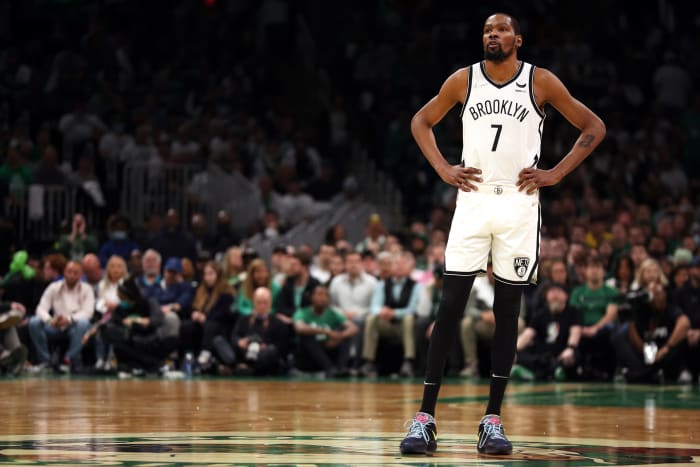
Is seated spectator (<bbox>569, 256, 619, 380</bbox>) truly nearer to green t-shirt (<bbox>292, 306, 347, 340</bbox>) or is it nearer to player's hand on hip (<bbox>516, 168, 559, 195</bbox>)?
green t-shirt (<bbox>292, 306, 347, 340</bbox>)

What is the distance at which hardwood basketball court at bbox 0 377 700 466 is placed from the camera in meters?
6.42

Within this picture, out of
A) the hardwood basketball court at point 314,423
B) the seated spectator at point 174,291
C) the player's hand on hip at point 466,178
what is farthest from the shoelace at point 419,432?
the seated spectator at point 174,291

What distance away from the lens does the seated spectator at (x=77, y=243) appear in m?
17.1

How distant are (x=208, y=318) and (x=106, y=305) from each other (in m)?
1.14

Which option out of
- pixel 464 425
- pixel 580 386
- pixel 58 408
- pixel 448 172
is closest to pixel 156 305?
pixel 580 386

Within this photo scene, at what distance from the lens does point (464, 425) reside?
8.50 metres

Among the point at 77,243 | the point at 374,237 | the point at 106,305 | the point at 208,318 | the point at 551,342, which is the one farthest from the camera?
the point at 374,237

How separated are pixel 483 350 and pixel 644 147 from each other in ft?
21.3

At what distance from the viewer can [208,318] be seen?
15.9 m

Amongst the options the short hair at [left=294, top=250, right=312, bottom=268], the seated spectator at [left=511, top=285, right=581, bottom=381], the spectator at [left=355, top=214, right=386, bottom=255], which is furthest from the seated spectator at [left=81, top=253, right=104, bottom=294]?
the seated spectator at [left=511, top=285, right=581, bottom=381]

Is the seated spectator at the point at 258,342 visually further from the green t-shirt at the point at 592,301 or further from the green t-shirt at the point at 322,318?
the green t-shirt at the point at 592,301

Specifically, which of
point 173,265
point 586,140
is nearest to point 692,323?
point 173,265

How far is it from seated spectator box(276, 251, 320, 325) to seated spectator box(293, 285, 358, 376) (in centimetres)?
27

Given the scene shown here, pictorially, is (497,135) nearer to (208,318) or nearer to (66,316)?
(208,318)
